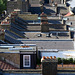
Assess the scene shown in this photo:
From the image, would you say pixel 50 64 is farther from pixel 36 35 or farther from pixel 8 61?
pixel 36 35

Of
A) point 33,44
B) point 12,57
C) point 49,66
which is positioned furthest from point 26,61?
point 33,44

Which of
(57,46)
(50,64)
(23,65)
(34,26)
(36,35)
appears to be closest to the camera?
(50,64)

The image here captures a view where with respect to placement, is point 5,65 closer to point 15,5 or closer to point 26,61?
point 26,61

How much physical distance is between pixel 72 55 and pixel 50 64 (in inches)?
486

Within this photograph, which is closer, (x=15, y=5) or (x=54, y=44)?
(x=54, y=44)

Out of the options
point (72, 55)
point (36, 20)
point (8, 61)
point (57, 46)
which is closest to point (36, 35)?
point (57, 46)

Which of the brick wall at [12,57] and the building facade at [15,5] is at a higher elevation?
the brick wall at [12,57]

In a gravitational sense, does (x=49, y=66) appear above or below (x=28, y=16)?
above

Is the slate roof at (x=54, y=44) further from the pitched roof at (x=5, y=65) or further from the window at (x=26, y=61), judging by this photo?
the pitched roof at (x=5, y=65)

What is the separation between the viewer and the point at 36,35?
2734 inches

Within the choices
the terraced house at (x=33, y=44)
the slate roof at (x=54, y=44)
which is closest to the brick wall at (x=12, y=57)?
the terraced house at (x=33, y=44)

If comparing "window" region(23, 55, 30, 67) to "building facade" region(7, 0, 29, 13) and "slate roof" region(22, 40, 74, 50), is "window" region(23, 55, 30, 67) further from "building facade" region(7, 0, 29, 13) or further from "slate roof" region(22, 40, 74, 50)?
"building facade" region(7, 0, 29, 13)

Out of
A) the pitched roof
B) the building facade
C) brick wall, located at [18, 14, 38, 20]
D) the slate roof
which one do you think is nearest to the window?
the pitched roof

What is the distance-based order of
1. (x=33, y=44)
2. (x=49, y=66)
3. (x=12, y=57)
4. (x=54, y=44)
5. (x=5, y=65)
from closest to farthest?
(x=49, y=66), (x=5, y=65), (x=12, y=57), (x=33, y=44), (x=54, y=44)
